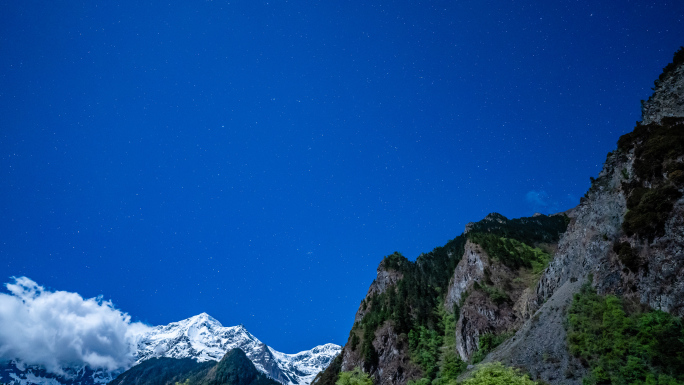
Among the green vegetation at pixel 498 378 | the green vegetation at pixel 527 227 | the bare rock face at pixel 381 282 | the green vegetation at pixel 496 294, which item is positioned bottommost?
the green vegetation at pixel 498 378

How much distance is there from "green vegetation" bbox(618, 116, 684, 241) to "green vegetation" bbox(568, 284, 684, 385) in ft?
31.0

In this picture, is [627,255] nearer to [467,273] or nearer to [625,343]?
[625,343]

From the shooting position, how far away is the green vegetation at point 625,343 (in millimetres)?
27031

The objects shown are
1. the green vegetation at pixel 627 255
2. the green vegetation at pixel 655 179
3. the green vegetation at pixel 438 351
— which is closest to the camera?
the green vegetation at pixel 655 179

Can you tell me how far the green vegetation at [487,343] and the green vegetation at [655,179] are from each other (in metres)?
27.3

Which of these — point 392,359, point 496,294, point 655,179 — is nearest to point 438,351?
point 392,359

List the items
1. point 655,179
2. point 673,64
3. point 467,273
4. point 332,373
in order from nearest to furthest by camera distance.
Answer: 1. point 655,179
2. point 673,64
3. point 467,273
4. point 332,373

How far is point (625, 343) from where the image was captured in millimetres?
30672

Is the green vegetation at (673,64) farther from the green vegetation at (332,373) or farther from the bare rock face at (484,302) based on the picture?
the green vegetation at (332,373)

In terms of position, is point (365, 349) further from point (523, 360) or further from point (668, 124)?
point (668, 124)

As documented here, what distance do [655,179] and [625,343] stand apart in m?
20.6

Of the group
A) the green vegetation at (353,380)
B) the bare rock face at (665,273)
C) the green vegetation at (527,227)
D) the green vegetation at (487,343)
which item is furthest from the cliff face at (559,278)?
the green vegetation at (353,380)

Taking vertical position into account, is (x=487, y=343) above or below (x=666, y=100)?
below

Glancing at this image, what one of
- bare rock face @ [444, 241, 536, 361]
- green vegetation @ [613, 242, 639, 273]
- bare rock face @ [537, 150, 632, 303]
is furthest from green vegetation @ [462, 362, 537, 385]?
bare rock face @ [444, 241, 536, 361]
